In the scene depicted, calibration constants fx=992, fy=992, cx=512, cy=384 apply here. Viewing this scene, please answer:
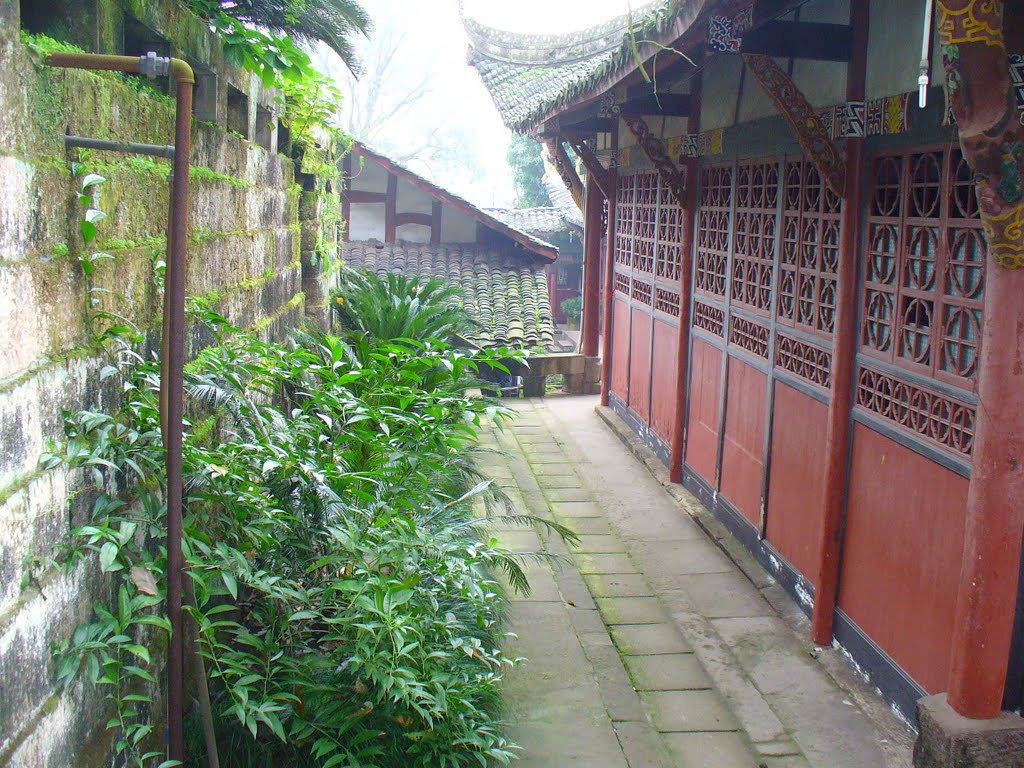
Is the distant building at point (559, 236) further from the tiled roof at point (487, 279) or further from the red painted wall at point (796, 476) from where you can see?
the red painted wall at point (796, 476)

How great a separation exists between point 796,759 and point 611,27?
8.19 meters

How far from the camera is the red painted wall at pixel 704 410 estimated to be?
6.90 metres

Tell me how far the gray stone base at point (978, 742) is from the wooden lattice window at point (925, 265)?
3.92 ft

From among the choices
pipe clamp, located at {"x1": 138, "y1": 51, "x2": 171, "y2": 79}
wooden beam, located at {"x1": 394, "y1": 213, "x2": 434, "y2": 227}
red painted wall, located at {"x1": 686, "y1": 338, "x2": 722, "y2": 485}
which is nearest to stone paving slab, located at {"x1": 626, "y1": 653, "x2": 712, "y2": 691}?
red painted wall, located at {"x1": 686, "y1": 338, "x2": 722, "y2": 485}

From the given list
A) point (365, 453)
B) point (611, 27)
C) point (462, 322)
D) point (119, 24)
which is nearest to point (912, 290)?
point (365, 453)

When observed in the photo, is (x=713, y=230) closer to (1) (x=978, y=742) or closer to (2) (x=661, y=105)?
(2) (x=661, y=105)

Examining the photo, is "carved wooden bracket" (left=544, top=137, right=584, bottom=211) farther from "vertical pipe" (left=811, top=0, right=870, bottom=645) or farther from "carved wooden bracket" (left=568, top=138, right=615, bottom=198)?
"vertical pipe" (left=811, top=0, right=870, bottom=645)

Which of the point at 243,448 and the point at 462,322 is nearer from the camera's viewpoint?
the point at 243,448

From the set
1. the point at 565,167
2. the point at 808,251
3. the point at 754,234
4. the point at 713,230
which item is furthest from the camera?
the point at 565,167

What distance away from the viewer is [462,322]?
8805 millimetres

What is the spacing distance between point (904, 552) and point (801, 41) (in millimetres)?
2351

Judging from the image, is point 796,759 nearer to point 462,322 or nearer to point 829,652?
point 829,652

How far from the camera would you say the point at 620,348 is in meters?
10.0

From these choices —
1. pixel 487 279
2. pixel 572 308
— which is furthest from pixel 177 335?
pixel 572 308
